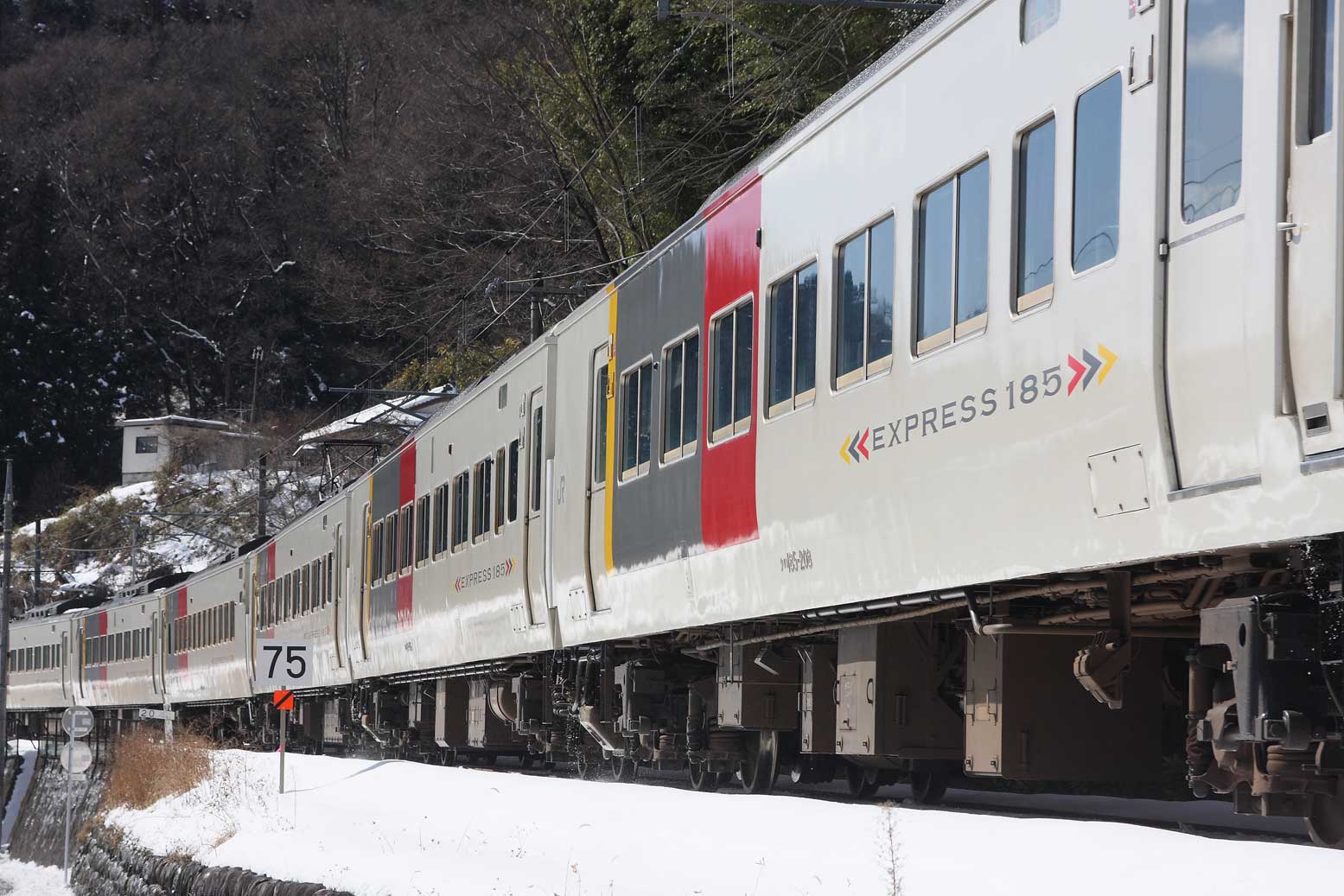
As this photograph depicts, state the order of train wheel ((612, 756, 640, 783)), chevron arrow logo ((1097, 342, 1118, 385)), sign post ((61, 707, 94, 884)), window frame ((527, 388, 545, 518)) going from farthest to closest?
sign post ((61, 707, 94, 884)), window frame ((527, 388, 545, 518)), train wheel ((612, 756, 640, 783)), chevron arrow logo ((1097, 342, 1118, 385))

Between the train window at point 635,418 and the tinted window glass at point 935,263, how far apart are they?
13.3ft

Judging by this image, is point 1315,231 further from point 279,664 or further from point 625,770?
point 279,664

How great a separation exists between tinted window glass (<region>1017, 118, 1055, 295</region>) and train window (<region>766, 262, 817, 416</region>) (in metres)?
2.07

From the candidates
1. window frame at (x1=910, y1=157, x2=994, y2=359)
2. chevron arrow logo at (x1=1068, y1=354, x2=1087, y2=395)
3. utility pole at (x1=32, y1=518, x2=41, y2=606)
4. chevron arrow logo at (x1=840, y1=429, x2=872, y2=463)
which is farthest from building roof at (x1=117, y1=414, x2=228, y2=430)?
chevron arrow logo at (x1=1068, y1=354, x2=1087, y2=395)

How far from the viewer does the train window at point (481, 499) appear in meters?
16.3

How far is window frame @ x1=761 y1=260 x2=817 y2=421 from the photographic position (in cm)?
859

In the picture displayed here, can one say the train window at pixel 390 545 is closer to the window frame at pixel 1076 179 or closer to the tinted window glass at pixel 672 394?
the tinted window glass at pixel 672 394

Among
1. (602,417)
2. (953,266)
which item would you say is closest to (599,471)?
(602,417)

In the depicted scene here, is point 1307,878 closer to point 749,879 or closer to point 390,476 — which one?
point 749,879

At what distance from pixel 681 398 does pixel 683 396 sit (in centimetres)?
4

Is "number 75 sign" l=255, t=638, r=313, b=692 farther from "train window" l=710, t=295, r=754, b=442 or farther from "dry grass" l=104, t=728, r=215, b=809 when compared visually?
"train window" l=710, t=295, r=754, b=442

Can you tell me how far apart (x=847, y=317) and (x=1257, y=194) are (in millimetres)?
3272

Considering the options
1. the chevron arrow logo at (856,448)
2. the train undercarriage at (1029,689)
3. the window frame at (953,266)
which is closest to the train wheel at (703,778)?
the train undercarriage at (1029,689)

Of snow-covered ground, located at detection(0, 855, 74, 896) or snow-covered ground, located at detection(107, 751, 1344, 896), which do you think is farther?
snow-covered ground, located at detection(0, 855, 74, 896)
